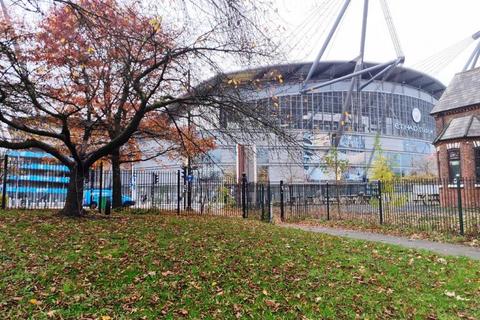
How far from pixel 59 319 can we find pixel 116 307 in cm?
69

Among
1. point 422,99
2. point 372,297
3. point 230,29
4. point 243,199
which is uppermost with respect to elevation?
point 422,99

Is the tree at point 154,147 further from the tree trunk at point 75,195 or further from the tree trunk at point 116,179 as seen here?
the tree trunk at point 75,195

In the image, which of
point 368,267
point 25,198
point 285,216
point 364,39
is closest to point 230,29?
point 368,267

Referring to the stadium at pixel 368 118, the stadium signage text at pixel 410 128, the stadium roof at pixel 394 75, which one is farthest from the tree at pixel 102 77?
the stadium signage text at pixel 410 128

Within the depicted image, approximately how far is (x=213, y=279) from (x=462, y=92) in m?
28.0

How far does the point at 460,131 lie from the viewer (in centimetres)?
2512

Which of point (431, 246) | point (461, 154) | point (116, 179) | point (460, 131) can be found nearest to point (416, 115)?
point (460, 131)

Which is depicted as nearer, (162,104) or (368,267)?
(368,267)

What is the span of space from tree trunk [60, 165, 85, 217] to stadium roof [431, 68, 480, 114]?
2522 centimetres

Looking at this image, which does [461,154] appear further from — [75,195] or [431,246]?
[75,195]

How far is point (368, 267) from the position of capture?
7648 millimetres

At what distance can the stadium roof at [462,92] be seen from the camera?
1034 inches

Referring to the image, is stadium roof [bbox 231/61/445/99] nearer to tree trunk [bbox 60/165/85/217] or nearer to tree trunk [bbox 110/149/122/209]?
tree trunk [bbox 110/149/122/209]

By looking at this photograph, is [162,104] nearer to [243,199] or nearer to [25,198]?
[243,199]
